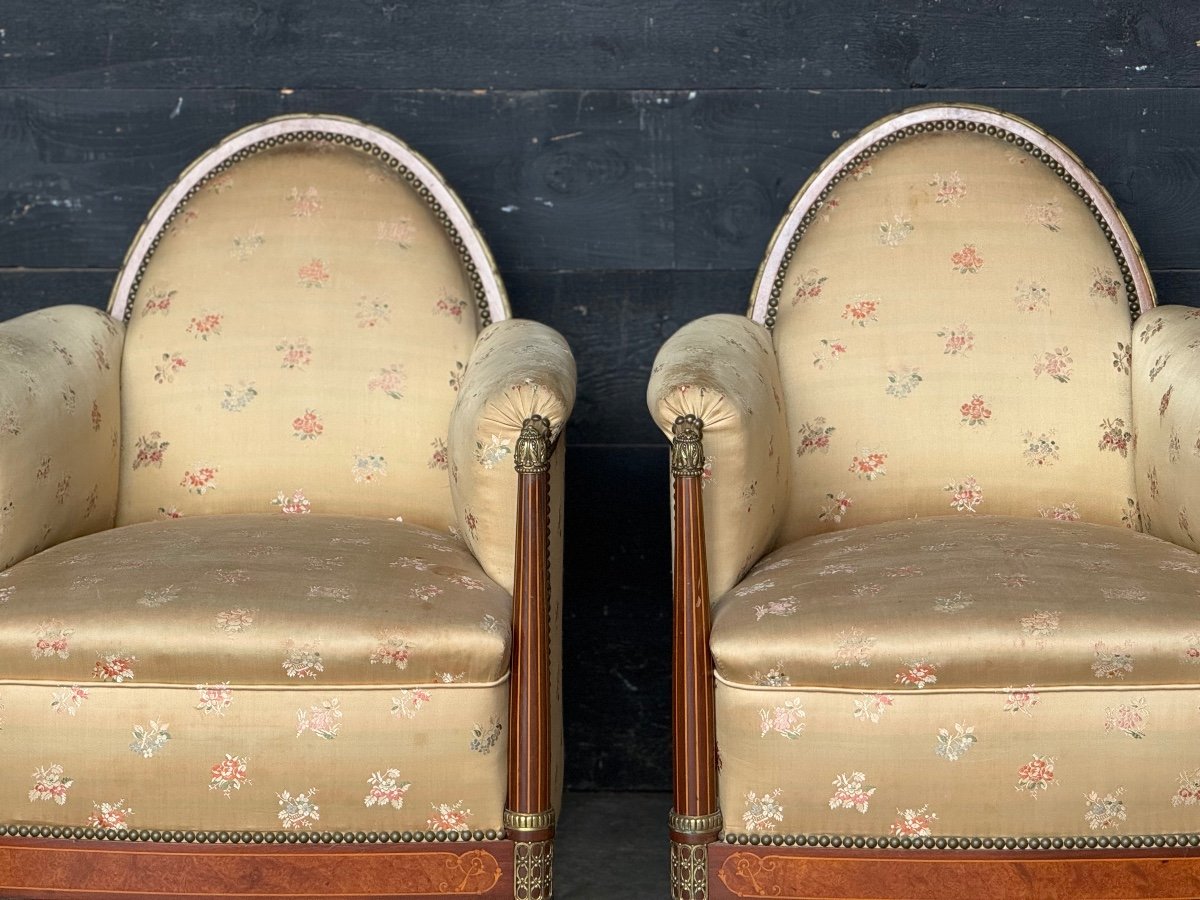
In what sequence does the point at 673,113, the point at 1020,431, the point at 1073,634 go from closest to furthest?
the point at 1073,634 → the point at 1020,431 → the point at 673,113

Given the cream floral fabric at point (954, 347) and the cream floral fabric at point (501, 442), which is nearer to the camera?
the cream floral fabric at point (501, 442)

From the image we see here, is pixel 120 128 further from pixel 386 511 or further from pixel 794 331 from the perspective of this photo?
pixel 794 331

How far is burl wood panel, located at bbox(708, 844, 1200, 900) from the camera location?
4.24 feet

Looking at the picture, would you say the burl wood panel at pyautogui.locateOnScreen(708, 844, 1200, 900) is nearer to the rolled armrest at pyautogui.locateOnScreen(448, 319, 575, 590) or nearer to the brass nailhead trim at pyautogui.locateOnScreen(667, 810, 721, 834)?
the brass nailhead trim at pyautogui.locateOnScreen(667, 810, 721, 834)

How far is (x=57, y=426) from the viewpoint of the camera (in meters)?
1.57

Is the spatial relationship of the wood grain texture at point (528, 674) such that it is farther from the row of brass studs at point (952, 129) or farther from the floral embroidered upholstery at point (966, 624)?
the row of brass studs at point (952, 129)

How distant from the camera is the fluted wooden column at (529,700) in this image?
52.5 inches

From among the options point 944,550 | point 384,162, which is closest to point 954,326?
point 944,550

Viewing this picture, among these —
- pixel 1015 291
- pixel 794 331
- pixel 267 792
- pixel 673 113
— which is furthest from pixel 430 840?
pixel 673 113

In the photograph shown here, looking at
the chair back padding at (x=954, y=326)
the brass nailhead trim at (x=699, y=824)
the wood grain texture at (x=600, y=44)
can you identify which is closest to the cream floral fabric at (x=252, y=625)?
the brass nailhead trim at (x=699, y=824)

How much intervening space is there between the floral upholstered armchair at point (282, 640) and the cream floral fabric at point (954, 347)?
36 centimetres

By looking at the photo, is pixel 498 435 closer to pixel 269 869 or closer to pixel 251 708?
pixel 251 708

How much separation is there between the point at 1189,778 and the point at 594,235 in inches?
46.6

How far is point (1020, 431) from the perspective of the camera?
170cm
